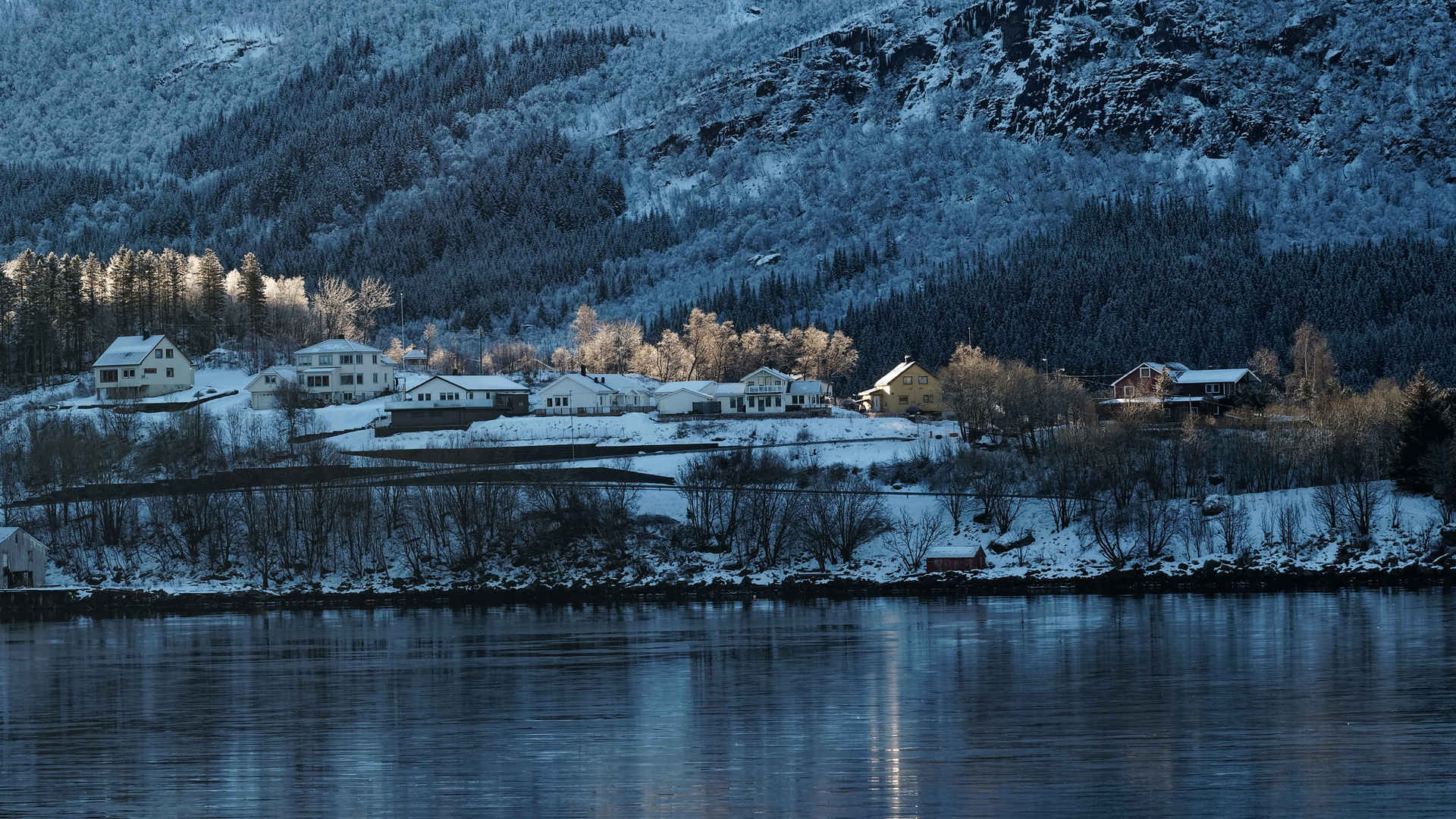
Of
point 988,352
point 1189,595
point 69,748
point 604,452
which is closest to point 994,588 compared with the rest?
point 1189,595

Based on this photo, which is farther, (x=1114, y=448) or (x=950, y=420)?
(x=950, y=420)

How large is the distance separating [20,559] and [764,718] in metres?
58.6

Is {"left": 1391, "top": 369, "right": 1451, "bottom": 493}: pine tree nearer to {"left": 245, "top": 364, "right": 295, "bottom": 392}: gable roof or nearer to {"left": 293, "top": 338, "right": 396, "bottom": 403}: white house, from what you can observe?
{"left": 293, "top": 338, "right": 396, "bottom": 403}: white house

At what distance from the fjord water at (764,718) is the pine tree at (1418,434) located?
21830mm

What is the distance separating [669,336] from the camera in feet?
527

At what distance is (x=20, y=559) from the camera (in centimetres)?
7856

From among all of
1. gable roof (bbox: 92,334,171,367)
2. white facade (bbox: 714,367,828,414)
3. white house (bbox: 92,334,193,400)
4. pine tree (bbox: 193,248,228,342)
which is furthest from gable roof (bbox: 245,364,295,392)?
white facade (bbox: 714,367,828,414)

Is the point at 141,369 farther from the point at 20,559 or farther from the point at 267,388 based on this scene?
the point at 20,559

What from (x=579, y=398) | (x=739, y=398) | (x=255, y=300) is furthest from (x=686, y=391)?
(x=255, y=300)

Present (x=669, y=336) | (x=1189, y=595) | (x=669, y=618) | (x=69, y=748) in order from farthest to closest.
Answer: (x=669, y=336), (x=1189, y=595), (x=669, y=618), (x=69, y=748)

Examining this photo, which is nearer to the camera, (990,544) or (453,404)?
(990,544)

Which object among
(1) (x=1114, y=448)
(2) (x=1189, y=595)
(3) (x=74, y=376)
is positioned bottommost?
(2) (x=1189, y=595)

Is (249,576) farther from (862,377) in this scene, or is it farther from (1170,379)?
(862,377)

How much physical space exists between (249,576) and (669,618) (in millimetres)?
29781
